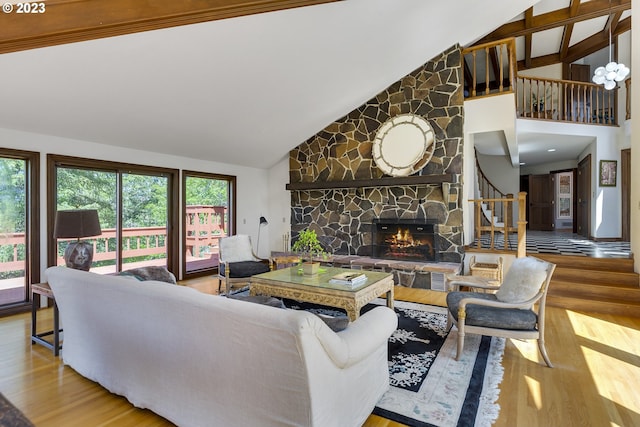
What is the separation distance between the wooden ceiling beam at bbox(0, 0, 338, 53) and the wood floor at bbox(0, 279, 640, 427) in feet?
8.08

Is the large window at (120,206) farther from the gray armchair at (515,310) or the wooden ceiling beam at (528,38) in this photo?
the wooden ceiling beam at (528,38)

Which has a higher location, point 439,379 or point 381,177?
point 381,177

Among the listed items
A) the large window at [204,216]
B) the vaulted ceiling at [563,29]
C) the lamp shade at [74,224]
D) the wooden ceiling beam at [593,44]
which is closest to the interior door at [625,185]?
the wooden ceiling beam at [593,44]

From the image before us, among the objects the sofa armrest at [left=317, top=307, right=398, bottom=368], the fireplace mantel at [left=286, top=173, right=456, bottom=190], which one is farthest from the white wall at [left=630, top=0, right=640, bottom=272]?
the sofa armrest at [left=317, top=307, right=398, bottom=368]

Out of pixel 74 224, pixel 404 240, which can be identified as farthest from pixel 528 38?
pixel 74 224

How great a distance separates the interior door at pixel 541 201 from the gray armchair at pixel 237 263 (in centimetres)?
942

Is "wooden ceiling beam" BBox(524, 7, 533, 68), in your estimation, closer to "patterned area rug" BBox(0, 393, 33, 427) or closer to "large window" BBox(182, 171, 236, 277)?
"large window" BBox(182, 171, 236, 277)

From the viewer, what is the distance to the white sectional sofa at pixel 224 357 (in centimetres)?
147

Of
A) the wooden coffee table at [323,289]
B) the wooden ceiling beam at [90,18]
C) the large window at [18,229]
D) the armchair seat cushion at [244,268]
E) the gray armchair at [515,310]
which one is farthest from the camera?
the armchair seat cushion at [244,268]

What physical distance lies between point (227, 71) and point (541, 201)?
10366mm

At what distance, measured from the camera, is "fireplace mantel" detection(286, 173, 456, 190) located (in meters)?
5.25

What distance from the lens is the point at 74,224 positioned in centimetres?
321

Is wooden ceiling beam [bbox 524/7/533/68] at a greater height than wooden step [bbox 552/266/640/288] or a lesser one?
greater

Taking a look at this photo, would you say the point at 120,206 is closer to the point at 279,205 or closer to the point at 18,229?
the point at 18,229
